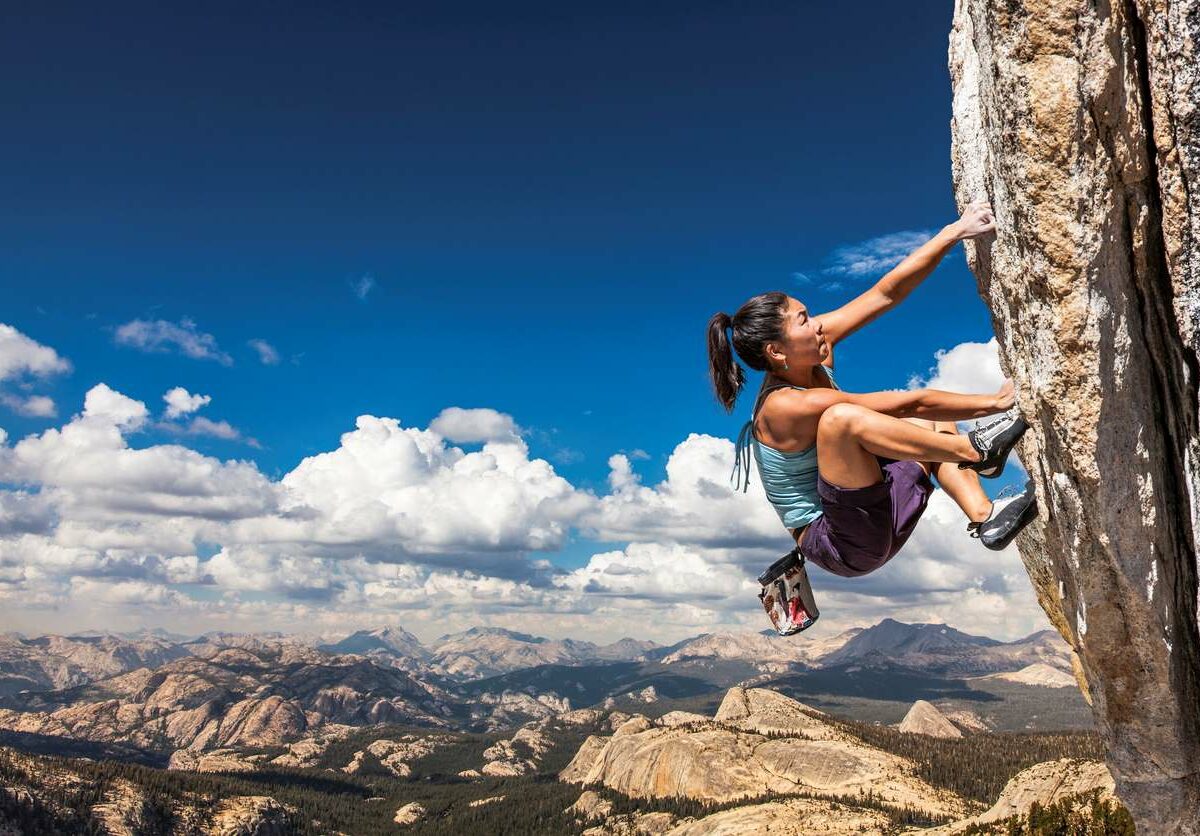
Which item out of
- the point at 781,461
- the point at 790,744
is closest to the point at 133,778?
the point at 790,744

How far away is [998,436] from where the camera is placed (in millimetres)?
6242

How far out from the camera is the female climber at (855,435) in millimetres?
6250

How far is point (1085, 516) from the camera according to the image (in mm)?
5609

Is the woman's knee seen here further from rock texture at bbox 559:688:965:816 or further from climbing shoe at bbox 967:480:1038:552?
rock texture at bbox 559:688:965:816

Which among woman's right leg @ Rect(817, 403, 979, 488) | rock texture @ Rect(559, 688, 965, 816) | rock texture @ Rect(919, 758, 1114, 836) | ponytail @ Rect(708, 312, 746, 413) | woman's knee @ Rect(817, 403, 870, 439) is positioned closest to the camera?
woman's right leg @ Rect(817, 403, 979, 488)

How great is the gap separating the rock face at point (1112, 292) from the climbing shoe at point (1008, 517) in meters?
0.46

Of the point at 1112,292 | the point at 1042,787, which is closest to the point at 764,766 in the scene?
the point at 1042,787

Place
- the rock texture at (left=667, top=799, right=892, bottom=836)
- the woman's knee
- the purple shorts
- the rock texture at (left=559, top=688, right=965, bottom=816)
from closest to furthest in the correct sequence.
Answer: the woman's knee → the purple shorts → the rock texture at (left=667, top=799, right=892, bottom=836) → the rock texture at (left=559, top=688, right=965, bottom=816)

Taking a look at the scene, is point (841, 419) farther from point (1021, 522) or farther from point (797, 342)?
point (1021, 522)

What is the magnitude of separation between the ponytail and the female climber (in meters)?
0.01

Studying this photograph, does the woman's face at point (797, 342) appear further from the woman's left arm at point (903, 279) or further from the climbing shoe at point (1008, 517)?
the climbing shoe at point (1008, 517)

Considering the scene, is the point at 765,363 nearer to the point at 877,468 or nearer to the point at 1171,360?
the point at 877,468

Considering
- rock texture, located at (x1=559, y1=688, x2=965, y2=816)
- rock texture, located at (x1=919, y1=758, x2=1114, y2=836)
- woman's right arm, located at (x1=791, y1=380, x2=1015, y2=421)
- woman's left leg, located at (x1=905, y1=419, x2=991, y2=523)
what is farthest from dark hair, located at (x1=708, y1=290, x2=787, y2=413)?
rock texture, located at (x1=559, y1=688, x2=965, y2=816)

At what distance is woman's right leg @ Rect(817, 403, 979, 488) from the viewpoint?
6156mm
